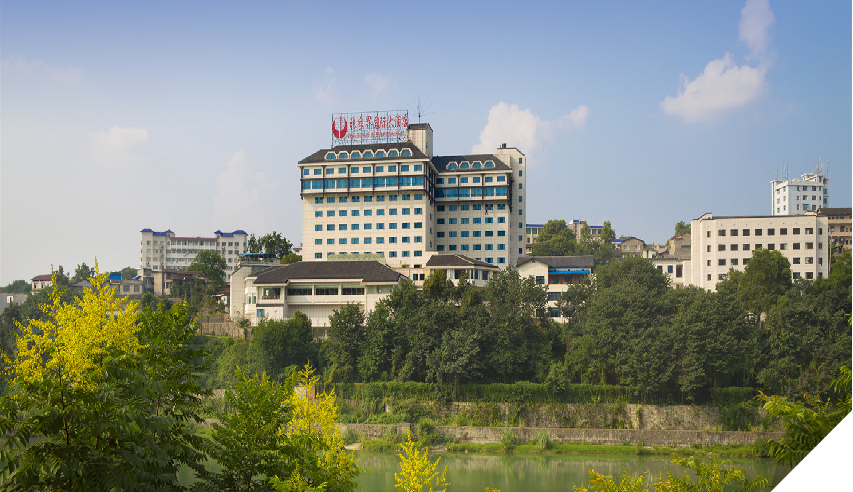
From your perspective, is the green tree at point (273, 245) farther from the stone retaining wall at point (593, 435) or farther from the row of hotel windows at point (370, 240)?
the stone retaining wall at point (593, 435)

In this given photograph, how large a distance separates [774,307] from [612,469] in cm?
689

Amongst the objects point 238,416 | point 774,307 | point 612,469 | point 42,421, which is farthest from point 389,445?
point 42,421

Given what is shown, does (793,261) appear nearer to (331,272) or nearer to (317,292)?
(331,272)

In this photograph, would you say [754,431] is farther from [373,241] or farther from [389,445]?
[373,241]

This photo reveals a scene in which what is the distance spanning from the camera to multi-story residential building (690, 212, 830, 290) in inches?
939

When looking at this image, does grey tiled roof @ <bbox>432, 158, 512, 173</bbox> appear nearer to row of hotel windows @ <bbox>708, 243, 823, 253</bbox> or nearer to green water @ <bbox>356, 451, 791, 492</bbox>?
row of hotel windows @ <bbox>708, 243, 823, 253</bbox>

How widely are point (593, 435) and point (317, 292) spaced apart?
31.2 feet

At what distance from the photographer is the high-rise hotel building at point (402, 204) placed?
25.5m

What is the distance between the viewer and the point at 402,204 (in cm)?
2561

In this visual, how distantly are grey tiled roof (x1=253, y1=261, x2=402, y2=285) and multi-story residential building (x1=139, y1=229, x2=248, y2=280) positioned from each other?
78.9ft

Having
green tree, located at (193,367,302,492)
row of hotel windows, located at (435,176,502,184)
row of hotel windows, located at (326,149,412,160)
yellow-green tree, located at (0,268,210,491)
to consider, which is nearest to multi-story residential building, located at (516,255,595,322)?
row of hotel windows, located at (435,176,502,184)

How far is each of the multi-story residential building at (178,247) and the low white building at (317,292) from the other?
24737 mm

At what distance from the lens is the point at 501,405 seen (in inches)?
693

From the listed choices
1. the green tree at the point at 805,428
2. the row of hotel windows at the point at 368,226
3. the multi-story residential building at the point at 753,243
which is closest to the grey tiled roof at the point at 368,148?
the row of hotel windows at the point at 368,226
